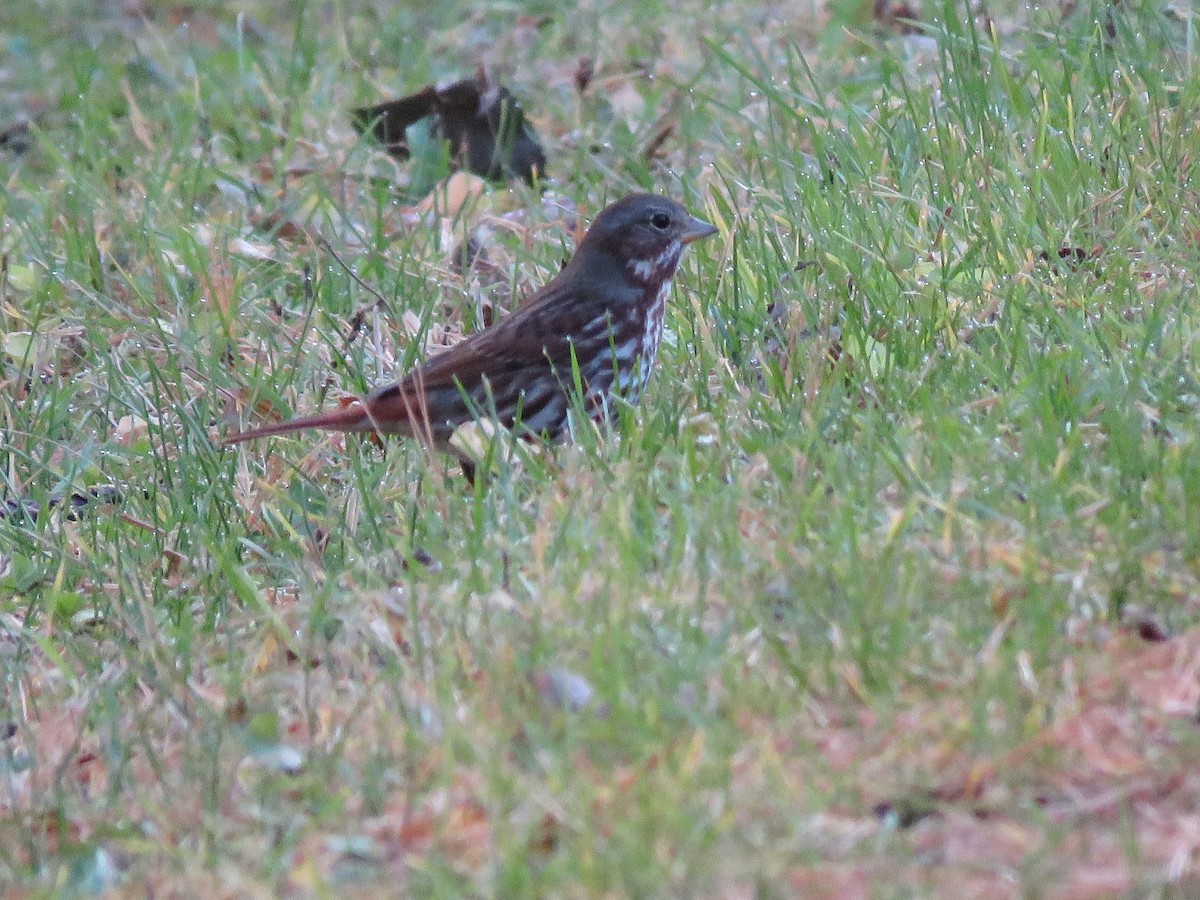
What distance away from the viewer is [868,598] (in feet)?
10.6

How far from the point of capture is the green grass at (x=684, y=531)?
2908 millimetres

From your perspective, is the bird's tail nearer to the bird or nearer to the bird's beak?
the bird

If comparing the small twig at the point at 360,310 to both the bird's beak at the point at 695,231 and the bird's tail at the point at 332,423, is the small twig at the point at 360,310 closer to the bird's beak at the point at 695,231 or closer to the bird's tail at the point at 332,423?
the bird's tail at the point at 332,423

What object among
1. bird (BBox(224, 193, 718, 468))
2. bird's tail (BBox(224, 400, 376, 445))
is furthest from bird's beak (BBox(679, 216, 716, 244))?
bird's tail (BBox(224, 400, 376, 445))

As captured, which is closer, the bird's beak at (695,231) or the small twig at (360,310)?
the bird's beak at (695,231)

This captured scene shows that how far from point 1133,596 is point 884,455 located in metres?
0.63

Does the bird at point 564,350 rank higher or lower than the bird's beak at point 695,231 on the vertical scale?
lower

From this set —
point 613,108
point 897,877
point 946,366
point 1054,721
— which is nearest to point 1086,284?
point 946,366

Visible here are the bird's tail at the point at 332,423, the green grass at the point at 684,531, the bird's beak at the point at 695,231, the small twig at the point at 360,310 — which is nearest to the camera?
the green grass at the point at 684,531

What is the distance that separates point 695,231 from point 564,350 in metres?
0.57

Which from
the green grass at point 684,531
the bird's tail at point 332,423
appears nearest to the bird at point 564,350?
the bird's tail at point 332,423

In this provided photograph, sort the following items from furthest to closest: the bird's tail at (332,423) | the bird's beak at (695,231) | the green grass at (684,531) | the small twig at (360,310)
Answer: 1. the small twig at (360,310)
2. the bird's beak at (695,231)
3. the bird's tail at (332,423)
4. the green grass at (684,531)

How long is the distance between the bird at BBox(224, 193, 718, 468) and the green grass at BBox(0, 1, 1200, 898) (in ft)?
0.49

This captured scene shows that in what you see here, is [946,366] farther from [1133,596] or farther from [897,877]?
[897,877]
